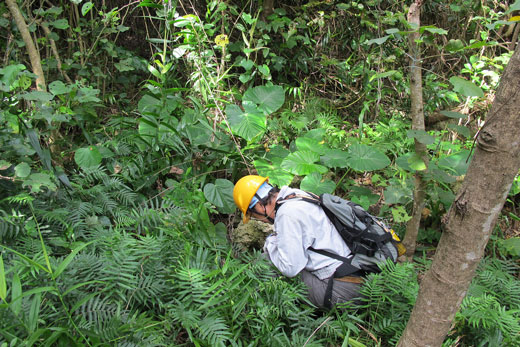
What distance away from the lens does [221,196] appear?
293 centimetres

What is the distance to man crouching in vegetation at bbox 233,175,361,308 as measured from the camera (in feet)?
7.37

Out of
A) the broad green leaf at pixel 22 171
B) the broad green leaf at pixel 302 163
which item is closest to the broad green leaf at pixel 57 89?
the broad green leaf at pixel 22 171

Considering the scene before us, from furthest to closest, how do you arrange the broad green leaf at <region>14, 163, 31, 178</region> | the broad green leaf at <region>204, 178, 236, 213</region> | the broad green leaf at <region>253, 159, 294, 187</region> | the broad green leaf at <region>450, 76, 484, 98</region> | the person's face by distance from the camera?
the broad green leaf at <region>253, 159, 294, 187</region>
the broad green leaf at <region>204, 178, 236, 213</region>
the person's face
the broad green leaf at <region>14, 163, 31, 178</region>
the broad green leaf at <region>450, 76, 484, 98</region>

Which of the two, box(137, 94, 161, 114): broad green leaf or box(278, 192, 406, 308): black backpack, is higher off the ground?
box(137, 94, 161, 114): broad green leaf

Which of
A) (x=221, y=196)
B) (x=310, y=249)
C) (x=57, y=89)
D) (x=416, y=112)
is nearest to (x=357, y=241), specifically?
(x=310, y=249)

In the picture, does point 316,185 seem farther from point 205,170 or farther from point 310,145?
point 205,170

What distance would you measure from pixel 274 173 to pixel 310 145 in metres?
0.47

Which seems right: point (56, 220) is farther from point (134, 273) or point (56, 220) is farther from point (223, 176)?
point (223, 176)

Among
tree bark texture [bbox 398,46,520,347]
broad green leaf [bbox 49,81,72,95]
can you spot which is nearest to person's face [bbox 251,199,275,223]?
tree bark texture [bbox 398,46,520,347]

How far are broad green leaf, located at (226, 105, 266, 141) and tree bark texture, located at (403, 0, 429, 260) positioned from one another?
1.31 metres

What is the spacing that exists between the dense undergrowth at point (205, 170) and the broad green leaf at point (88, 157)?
0.02 metres

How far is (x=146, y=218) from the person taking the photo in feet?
8.36

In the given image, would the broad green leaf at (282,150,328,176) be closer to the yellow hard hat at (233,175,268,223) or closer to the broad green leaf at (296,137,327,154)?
the broad green leaf at (296,137,327,154)

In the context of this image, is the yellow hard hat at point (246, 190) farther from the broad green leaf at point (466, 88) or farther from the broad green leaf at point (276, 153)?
the broad green leaf at point (466, 88)
